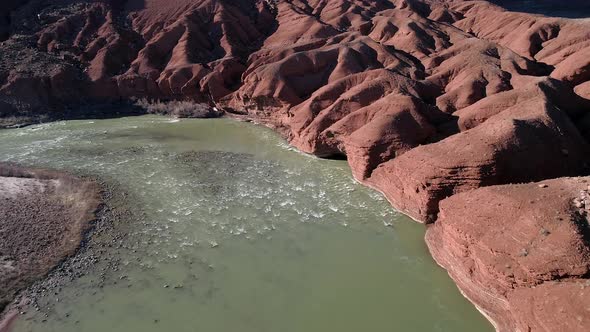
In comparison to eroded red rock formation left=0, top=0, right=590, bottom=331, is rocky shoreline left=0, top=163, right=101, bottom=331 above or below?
below

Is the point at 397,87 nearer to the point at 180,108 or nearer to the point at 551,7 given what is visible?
the point at 180,108

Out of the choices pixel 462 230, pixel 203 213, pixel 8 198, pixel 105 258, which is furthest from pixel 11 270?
pixel 462 230

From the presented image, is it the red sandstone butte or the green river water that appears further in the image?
the green river water

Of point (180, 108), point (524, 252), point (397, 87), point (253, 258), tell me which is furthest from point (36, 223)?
point (397, 87)

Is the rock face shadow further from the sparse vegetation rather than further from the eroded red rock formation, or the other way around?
the sparse vegetation

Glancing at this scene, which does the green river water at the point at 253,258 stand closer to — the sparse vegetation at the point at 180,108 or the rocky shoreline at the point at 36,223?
the rocky shoreline at the point at 36,223

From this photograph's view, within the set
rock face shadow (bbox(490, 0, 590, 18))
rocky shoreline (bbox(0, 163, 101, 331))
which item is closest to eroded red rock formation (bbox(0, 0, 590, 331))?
rocky shoreline (bbox(0, 163, 101, 331))

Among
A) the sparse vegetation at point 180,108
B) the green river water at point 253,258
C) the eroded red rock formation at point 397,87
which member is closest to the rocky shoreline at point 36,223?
the green river water at point 253,258
